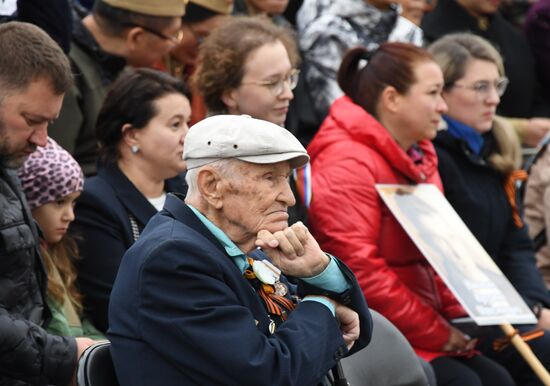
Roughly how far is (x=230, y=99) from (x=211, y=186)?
209 centimetres

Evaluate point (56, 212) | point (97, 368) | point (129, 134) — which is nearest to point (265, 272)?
point (97, 368)

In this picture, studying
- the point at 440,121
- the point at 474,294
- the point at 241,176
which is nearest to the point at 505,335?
the point at 474,294

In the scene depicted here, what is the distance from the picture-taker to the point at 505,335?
563cm

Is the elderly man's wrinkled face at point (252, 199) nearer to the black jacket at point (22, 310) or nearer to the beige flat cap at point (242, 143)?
the beige flat cap at point (242, 143)

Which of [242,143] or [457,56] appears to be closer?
[242,143]

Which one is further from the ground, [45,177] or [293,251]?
[293,251]

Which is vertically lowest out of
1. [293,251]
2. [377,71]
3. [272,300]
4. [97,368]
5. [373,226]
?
[373,226]

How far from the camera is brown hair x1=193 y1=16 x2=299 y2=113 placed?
5566 mm

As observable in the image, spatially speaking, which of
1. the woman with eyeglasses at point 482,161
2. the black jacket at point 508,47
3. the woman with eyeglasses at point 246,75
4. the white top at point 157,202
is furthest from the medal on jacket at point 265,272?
the black jacket at point 508,47

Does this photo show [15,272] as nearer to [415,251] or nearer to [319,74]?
[415,251]

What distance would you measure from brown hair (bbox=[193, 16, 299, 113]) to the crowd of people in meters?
0.01

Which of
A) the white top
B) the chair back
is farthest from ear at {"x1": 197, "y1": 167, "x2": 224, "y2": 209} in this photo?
the white top

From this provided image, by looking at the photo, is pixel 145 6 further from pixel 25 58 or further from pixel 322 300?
pixel 322 300

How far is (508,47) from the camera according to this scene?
8391 millimetres
